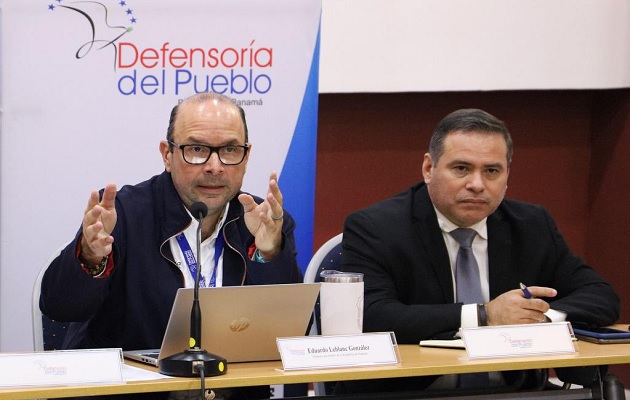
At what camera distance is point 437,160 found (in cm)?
346

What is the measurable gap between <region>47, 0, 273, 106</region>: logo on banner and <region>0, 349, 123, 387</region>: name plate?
2002 mm

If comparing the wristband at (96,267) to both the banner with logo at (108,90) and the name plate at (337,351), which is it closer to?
the name plate at (337,351)

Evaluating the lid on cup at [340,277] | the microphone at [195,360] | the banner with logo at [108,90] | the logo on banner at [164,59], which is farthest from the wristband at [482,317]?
the logo on banner at [164,59]

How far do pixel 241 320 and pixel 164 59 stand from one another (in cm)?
189

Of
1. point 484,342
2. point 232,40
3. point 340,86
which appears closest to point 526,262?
point 484,342

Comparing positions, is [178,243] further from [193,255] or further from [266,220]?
[266,220]

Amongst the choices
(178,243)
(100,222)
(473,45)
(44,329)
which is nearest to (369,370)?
(100,222)

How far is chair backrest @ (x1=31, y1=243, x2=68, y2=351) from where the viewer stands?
10.4 feet

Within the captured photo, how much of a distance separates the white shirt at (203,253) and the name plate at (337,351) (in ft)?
2.32

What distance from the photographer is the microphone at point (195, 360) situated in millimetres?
2400

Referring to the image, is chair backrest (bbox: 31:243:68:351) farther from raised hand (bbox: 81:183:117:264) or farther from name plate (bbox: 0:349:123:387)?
name plate (bbox: 0:349:123:387)

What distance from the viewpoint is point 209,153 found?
320 centimetres

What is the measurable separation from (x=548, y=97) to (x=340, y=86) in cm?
136

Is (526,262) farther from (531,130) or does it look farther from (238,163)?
(531,130)
